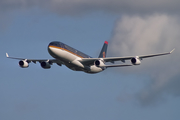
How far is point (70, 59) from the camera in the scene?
284 ft

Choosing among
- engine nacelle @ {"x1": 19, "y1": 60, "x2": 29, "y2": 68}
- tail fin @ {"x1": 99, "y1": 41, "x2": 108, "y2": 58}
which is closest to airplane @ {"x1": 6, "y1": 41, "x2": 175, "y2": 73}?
engine nacelle @ {"x1": 19, "y1": 60, "x2": 29, "y2": 68}

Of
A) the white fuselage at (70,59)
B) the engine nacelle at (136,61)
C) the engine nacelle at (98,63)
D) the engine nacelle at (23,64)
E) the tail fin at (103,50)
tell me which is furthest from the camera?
the tail fin at (103,50)

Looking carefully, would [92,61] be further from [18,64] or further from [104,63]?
[18,64]

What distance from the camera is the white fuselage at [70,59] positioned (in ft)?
275

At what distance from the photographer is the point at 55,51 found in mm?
83562

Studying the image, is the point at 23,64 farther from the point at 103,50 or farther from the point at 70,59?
the point at 103,50

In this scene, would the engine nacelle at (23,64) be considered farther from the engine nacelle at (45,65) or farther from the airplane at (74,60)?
the engine nacelle at (45,65)

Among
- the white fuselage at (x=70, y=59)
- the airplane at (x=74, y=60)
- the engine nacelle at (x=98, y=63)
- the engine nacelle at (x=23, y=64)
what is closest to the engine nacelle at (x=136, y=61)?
the airplane at (x=74, y=60)

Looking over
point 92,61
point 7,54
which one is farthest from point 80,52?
point 7,54

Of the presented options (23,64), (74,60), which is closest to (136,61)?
(74,60)

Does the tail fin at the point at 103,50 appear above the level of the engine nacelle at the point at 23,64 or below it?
above

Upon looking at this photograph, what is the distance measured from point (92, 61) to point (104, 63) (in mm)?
3002

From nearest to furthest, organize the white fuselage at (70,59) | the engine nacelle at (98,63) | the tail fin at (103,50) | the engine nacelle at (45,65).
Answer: the white fuselage at (70,59), the engine nacelle at (98,63), the engine nacelle at (45,65), the tail fin at (103,50)

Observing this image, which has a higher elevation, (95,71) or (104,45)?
(104,45)
